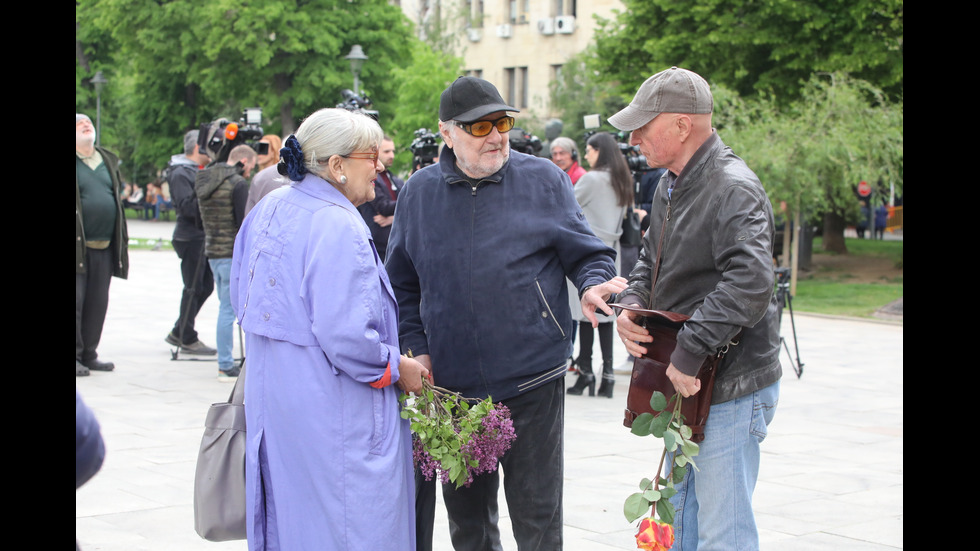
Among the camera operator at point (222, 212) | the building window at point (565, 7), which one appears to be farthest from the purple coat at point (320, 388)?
the building window at point (565, 7)

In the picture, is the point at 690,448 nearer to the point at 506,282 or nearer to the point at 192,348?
the point at 506,282

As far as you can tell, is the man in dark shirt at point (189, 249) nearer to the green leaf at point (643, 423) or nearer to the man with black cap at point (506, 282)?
the man with black cap at point (506, 282)

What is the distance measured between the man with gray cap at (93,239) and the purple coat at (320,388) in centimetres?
624

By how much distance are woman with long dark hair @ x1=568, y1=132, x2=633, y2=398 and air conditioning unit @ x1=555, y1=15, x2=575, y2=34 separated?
139ft

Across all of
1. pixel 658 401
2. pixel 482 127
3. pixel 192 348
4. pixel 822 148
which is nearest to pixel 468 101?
pixel 482 127

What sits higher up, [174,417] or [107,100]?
[107,100]

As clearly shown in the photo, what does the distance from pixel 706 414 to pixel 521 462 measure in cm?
85

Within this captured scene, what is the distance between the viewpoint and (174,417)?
7645mm

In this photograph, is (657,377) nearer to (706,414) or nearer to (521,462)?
(706,414)

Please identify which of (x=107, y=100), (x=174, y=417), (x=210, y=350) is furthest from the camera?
(x=107, y=100)

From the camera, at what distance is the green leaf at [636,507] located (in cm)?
328
